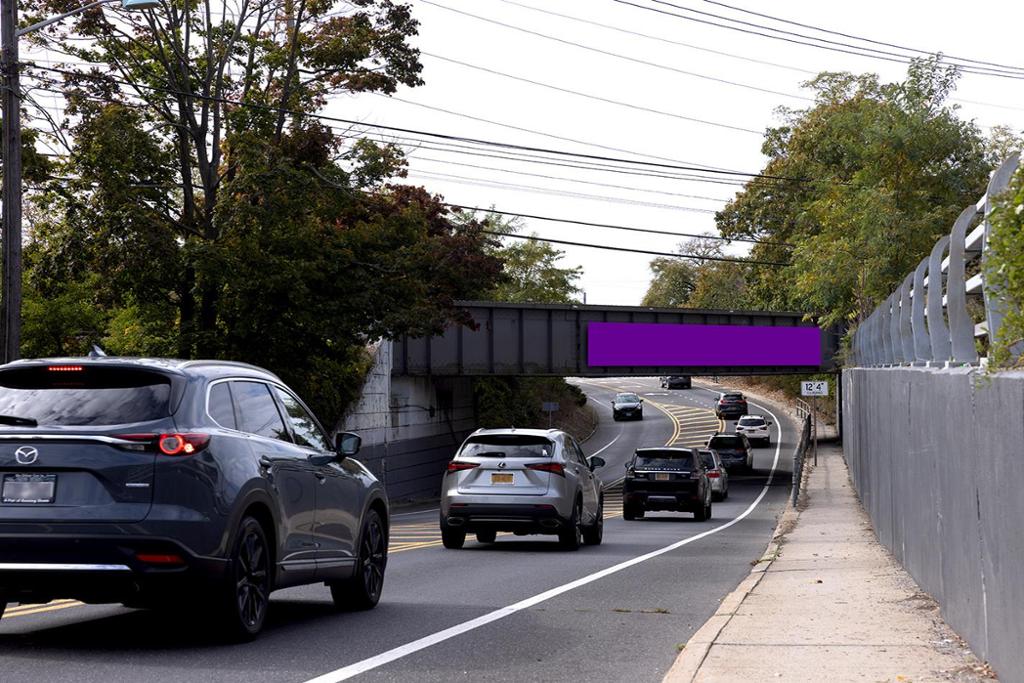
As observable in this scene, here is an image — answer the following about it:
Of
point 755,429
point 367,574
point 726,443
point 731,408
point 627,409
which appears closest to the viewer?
point 367,574

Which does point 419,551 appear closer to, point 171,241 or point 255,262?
point 255,262

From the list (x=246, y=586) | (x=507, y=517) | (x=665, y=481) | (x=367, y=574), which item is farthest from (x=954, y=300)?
(x=665, y=481)

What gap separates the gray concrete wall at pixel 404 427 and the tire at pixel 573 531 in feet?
75.8

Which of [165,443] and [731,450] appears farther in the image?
[731,450]

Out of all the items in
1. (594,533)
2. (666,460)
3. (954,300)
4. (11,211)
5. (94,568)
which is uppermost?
(11,211)

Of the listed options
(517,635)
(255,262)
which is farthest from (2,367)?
(255,262)

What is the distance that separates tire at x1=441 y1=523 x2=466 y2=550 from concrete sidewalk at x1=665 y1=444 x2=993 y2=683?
13.8 ft

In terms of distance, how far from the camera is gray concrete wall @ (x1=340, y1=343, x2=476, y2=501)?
146 ft

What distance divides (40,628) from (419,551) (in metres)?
9.36

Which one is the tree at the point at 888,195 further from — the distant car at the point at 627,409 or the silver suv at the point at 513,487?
the distant car at the point at 627,409

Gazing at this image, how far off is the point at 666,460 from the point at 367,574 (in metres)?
18.9

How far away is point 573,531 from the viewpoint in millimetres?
18922

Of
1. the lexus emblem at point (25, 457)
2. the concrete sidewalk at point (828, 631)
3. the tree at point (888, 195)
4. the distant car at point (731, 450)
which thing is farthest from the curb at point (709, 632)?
the distant car at point (731, 450)

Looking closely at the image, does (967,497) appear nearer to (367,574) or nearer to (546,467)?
(367,574)
